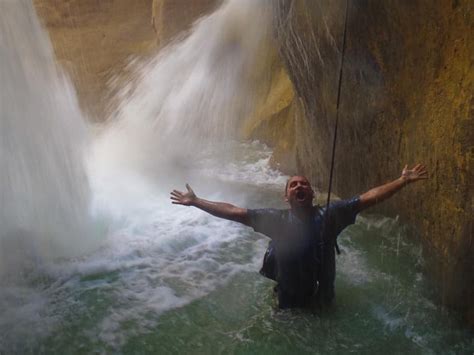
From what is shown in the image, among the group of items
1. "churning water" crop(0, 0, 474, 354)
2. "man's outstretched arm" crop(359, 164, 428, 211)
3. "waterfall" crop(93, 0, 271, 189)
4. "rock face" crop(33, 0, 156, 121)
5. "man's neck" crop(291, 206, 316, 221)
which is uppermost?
"rock face" crop(33, 0, 156, 121)

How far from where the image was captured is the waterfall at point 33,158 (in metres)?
4.66

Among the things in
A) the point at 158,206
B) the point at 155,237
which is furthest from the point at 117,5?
the point at 155,237

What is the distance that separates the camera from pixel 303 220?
10.2 feet

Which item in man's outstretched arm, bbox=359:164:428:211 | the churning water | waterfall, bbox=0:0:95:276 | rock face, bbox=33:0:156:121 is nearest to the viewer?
man's outstretched arm, bbox=359:164:428:211

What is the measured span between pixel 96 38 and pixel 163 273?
12985mm

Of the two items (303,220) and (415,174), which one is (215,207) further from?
(415,174)

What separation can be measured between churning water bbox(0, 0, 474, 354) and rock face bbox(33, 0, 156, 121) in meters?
7.35

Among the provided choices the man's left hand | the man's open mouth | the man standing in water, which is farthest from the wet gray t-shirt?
the man's left hand

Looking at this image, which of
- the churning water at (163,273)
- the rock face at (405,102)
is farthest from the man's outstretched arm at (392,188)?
the churning water at (163,273)

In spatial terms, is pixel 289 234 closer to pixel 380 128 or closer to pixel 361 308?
pixel 361 308

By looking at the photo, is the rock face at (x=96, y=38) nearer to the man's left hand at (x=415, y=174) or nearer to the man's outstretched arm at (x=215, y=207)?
the man's outstretched arm at (x=215, y=207)

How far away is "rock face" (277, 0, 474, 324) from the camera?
3.11 meters

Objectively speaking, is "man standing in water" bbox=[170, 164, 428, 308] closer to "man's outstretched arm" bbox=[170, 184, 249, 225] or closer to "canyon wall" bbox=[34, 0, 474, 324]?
"man's outstretched arm" bbox=[170, 184, 249, 225]

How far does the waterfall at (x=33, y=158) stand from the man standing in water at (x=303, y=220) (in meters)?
2.37
